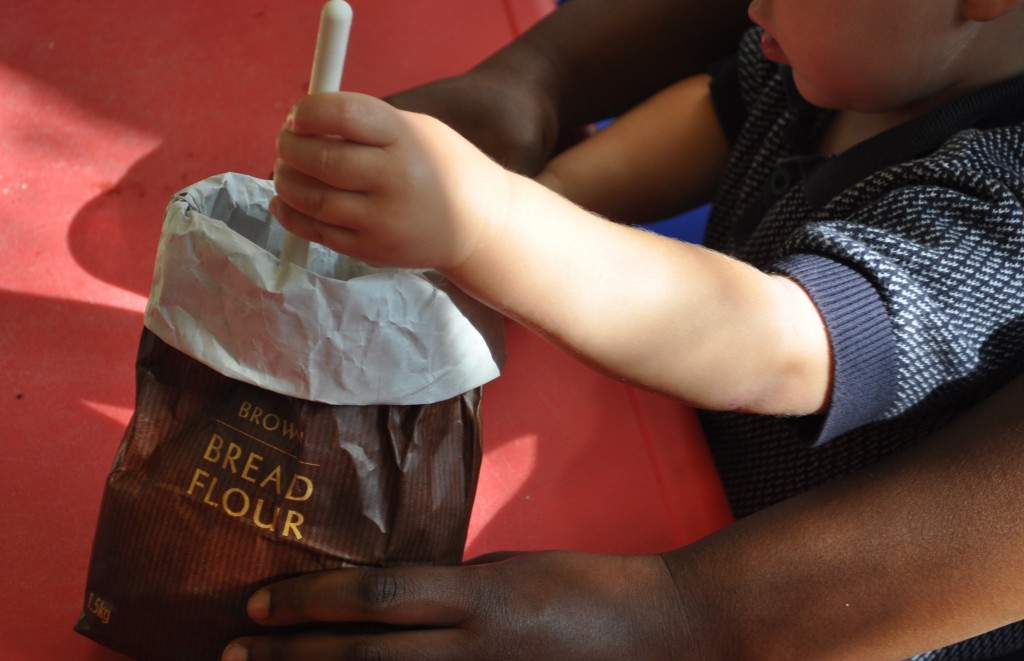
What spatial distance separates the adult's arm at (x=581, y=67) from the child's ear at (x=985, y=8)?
31 cm

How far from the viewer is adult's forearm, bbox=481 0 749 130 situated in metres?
0.81

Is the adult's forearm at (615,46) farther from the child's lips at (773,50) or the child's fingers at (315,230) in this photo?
the child's fingers at (315,230)

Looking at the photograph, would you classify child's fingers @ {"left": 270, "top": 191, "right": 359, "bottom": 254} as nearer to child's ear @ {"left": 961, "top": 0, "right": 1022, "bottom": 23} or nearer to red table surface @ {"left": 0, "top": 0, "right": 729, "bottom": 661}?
red table surface @ {"left": 0, "top": 0, "right": 729, "bottom": 661}

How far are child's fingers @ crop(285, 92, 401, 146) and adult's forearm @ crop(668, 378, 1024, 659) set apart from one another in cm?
30

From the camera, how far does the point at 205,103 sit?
0.77 m

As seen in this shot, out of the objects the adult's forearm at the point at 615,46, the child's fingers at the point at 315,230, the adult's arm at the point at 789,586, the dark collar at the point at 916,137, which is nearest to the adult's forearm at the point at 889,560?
the adult's arm at the point at 789,586

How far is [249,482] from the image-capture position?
0.46 metres

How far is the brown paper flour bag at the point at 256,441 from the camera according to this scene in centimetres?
46

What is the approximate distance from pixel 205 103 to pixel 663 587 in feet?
1.64


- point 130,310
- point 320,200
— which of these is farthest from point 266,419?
point 130,310

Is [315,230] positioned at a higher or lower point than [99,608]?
higher

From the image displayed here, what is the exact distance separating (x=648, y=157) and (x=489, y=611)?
0.45 m

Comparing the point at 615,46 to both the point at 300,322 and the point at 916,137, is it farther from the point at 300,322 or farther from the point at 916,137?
the point at 300,322

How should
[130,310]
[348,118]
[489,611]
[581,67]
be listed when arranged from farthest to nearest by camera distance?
[581,67]
[130,310]
[489,611]
[348,118]
